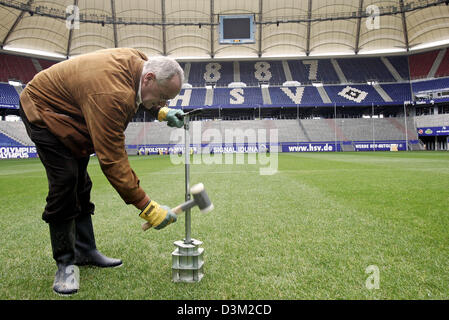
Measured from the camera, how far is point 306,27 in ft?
140

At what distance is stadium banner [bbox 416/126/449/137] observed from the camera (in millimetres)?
40500

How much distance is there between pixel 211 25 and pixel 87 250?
140 feet

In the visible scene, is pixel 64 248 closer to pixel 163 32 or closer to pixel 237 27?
pixel 237 27

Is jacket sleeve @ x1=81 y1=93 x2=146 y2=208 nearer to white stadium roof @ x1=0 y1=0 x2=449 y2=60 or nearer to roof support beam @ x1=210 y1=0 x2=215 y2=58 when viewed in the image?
white stadium roof @ x1=0 y1=0 x2=449 y2=60

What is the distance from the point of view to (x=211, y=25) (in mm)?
41406

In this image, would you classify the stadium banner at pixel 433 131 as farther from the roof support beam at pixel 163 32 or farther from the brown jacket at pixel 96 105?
the brown jacket at pixel 96 105

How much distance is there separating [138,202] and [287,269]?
51.4 inches

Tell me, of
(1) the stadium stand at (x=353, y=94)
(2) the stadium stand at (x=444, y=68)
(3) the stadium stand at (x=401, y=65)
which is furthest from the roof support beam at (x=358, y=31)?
(2) the stadium stand at (x=444, y=68)

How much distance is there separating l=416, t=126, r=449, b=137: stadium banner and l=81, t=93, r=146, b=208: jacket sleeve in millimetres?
48148

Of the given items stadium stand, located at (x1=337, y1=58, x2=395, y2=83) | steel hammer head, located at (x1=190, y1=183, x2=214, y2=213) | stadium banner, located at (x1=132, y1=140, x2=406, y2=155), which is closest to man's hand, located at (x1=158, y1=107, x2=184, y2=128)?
steel hammer head, located at (x1=190, y1=183, x2=214, y2=213)

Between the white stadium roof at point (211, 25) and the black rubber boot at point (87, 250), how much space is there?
120 ft

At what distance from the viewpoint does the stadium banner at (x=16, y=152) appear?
33.8 m
